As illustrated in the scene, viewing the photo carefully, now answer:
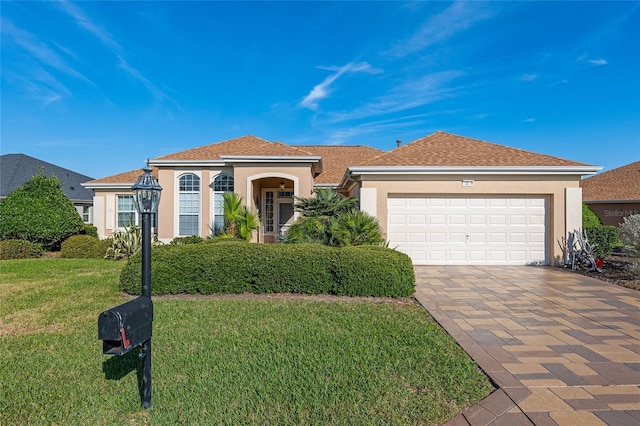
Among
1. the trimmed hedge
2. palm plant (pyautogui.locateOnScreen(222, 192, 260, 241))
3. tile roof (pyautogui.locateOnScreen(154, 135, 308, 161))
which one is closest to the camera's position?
the trimmed hedge

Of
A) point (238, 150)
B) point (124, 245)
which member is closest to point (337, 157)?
point (238, 150)

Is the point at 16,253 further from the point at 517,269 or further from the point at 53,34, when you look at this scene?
the point at 517,269

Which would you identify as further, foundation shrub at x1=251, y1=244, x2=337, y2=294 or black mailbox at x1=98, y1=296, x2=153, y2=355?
foundation shrub at x1=251, y1=244, x2=337, y2=294

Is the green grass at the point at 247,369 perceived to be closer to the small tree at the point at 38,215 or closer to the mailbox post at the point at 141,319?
the mailbox post at the point at 141,319

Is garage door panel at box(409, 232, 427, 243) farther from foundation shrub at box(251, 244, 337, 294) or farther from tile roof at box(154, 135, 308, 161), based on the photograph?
tile roof at box(154, 135, 308, 161)

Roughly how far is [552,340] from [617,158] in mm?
25456

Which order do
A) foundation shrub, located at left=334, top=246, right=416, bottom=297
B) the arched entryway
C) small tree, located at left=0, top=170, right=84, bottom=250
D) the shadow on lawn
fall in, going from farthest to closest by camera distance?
the arched entryway < small tree, located at left=0, top=170, right=84, bottom=250 < foundation shrub, located at left=334, top=246, right=416, bottom=297 < the shadow on lawn

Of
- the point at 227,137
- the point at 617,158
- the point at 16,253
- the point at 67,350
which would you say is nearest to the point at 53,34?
the point at 227,137

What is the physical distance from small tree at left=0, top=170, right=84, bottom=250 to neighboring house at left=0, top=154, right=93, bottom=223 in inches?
408

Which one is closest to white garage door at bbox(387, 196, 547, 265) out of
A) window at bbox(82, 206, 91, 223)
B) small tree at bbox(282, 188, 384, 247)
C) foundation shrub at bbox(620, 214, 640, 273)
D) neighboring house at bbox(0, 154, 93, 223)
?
small tree at bbox(282, 188, 384, 247)

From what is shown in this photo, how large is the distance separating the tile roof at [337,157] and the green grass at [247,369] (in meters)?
11.3

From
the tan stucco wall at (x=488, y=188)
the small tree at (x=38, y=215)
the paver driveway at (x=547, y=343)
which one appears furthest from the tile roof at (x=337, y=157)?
the small tree at (x=38, y=215)

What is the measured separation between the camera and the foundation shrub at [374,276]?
24.1 ft

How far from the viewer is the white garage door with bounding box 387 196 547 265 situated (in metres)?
11.5
